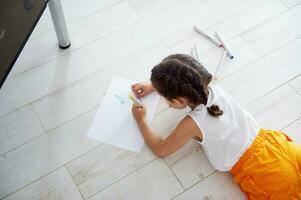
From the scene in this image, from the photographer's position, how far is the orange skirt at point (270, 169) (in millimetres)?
1131

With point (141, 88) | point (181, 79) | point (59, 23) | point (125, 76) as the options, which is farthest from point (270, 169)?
point (59, 23)

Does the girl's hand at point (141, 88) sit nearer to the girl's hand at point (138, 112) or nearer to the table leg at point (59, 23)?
the girl's hand at point (138, 112)

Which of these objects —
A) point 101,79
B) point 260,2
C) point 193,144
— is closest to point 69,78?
point 101,79

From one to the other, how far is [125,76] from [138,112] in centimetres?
21

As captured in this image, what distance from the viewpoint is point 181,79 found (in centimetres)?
104

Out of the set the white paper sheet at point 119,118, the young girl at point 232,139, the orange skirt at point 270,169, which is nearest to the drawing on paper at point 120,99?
the white paper sheet at point 119,118

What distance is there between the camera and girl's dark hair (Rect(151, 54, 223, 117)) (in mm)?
1041

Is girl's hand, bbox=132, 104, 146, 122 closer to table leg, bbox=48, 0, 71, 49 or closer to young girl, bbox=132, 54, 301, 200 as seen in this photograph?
young girl, bbox=132, 54, 301, 200

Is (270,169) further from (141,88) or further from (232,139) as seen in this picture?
(141,88)

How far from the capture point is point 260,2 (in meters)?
1.71

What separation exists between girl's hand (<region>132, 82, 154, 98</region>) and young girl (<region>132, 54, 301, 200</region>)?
0.72 feet

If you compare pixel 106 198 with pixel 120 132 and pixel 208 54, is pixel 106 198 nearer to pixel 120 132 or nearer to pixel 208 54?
pixel 120 132

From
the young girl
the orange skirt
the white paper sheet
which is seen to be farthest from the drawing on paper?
the orange skirt

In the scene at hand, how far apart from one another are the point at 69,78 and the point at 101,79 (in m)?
0.13
